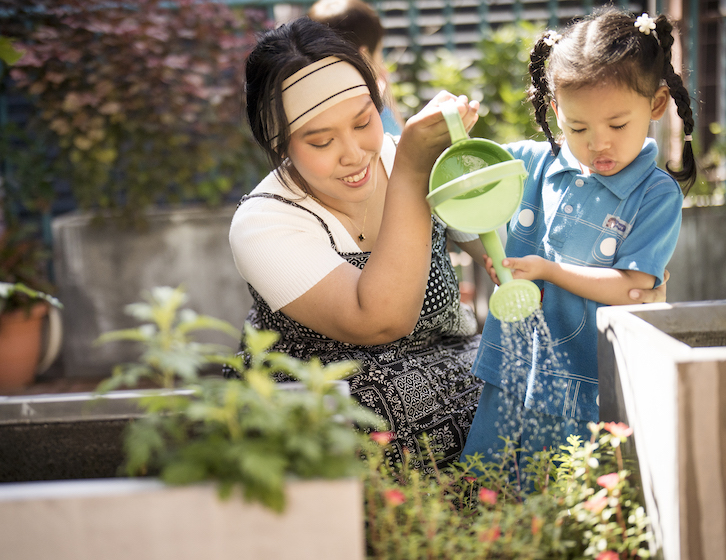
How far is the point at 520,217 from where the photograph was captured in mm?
1747

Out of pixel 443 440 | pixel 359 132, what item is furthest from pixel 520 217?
pixel 443 440

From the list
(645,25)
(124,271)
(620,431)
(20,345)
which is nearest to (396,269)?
(620,431)

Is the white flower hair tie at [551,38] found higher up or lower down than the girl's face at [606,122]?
higher up

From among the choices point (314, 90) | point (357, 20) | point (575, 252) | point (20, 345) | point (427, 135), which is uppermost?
point (357, 20)

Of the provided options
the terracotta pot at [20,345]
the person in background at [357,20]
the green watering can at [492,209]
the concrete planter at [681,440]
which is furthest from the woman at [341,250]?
the terracotta pot at [20,345]

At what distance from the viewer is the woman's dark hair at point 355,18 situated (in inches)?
121

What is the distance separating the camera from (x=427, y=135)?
1344 millimetres

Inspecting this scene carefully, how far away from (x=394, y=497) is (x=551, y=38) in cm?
128

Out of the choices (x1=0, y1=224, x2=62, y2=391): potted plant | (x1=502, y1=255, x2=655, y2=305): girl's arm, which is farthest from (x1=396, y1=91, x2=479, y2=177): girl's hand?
(x1=0, y1=224, x2=62, y2=391): potted plant

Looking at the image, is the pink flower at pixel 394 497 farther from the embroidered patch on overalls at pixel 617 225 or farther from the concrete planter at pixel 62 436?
the embroidered patch on overalls at pixel 617 225

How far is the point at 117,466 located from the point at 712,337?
1257 mm

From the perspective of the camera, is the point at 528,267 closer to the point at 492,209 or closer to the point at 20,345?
the point at 492,209

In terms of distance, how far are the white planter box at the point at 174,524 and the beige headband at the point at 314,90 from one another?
1.05 metres

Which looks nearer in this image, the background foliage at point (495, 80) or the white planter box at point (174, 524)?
the white planter box at point (174, 524)
